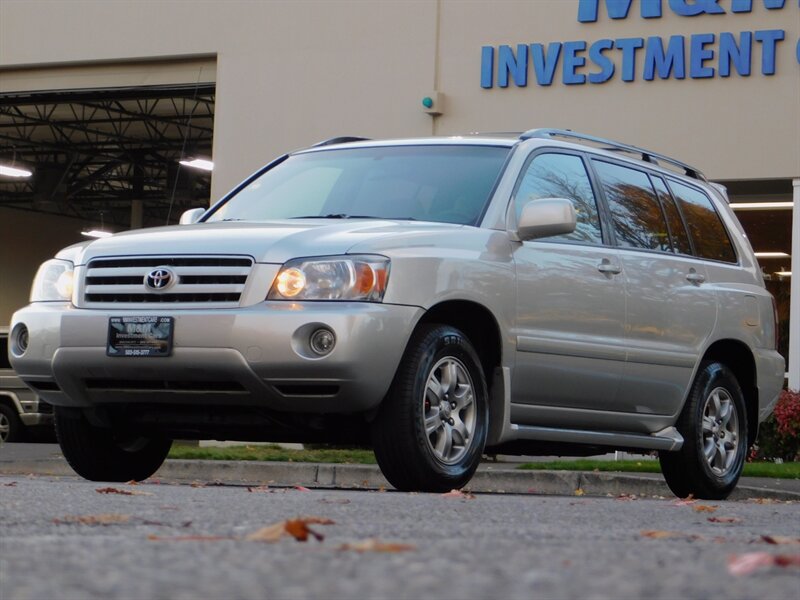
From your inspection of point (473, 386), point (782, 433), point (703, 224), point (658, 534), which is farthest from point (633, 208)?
point (782, 433)

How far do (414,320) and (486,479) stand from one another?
5253 millimetres

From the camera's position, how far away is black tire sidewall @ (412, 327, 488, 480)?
22.1 ft

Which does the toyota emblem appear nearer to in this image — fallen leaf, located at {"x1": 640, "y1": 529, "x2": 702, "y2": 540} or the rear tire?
the rear tire

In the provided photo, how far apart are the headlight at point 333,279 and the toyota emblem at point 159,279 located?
506mm

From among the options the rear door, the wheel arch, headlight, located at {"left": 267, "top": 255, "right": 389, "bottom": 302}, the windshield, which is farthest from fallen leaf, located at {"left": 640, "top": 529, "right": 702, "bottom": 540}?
the wheel arch

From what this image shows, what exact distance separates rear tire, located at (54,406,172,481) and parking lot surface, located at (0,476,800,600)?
1823 mm

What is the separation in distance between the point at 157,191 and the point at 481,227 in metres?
37.3

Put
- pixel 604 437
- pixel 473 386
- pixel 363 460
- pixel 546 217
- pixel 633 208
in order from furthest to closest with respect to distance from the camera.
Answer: pixel 363 460, pixel 633 208, pixel 604 437, pixel 546 217, pixel 473 386

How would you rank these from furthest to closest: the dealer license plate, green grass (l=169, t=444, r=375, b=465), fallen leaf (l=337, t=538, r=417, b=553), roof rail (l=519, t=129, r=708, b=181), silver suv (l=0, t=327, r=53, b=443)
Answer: silver suv (l=0, t=327, r=53, b=443), green grass (l=169, t=444, r=375, b=465), roof rail (l=519, t=129, r=708, b=181), the dealer license plate, fallen leaf (l=337, t=538, r=417, b=553)

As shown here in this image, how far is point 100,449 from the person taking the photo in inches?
305

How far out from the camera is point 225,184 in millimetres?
18844

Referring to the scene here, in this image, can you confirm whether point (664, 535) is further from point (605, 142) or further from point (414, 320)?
point (605, 142)

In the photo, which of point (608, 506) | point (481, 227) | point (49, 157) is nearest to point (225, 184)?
point (481, 227)

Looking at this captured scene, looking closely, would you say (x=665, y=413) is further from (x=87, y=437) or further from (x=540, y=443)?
(x=87, y=437)
